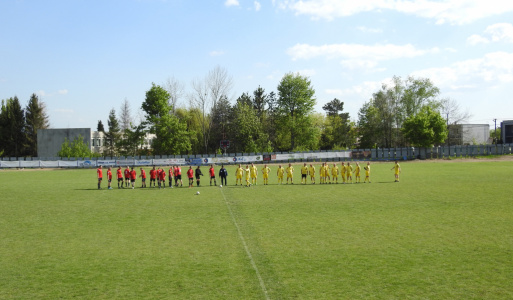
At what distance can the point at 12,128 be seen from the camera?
78.3 meters

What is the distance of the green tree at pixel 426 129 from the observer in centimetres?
6284

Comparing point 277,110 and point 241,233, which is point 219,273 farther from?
point 277,110

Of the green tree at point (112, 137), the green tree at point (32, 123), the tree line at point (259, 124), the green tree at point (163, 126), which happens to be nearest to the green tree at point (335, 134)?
the tree line at point (259, 124)

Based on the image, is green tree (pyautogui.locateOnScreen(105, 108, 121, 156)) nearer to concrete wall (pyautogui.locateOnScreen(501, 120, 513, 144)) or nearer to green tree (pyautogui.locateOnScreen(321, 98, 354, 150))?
green tree (pyautogui.locateOnScreen(321, 98, 354, 150))

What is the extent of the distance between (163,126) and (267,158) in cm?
1855

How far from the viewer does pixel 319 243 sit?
11.2 meters

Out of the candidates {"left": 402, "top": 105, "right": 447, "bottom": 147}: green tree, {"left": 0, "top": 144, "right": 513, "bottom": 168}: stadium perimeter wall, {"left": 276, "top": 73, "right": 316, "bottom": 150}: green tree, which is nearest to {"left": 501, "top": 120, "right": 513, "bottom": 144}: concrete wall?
{"left": 0, "top": 144, "right": 513, "bottom": 168}: stadium perimeter wall

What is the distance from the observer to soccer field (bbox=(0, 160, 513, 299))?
779 cm

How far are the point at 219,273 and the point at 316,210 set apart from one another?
883cm

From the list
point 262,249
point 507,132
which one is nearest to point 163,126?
point 262,249

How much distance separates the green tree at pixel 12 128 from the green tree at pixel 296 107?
A: 54.4 m

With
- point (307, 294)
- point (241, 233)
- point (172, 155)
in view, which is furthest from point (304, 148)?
point (307, 294)

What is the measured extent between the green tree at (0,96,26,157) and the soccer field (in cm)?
7009

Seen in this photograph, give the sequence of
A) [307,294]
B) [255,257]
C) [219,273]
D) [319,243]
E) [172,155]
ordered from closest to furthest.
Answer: [307,294], [219,273], [255,257], [319,243], [172,155]
